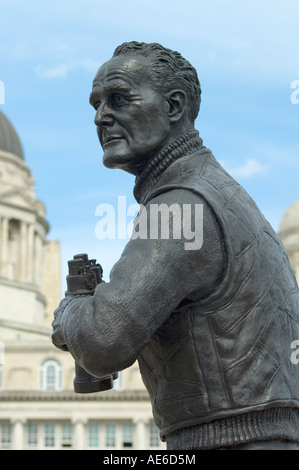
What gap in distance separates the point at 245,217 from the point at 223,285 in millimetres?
331

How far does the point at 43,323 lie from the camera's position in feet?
274

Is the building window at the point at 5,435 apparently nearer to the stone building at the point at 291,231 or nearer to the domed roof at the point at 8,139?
the stone building at the point at 291,231

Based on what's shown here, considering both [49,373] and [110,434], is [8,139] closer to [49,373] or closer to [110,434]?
[49,373]

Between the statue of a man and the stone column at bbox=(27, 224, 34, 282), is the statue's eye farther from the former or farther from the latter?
the stone column at bbox=(27, 224, 34, 282)

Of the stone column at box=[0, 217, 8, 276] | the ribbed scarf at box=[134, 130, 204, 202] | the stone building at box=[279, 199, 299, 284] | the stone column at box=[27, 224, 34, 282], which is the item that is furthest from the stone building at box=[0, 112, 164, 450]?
the ribbed scarf at box=[134, 130, 204, 202]

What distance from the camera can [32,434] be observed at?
6694cm

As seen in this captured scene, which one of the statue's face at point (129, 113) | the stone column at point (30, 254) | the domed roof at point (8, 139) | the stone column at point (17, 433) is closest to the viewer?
the statue's face at point (129, 113)

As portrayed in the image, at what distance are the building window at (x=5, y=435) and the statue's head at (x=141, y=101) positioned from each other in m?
64.1

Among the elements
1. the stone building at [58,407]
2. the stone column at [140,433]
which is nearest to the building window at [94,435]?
the stone building at [58,407]

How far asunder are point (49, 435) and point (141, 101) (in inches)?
2519

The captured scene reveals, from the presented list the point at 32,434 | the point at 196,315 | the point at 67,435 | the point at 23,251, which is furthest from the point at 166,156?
the point at 23,251

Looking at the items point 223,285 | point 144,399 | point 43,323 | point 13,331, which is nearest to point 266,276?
point 223,285

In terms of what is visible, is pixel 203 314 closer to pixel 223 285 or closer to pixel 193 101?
pixel 223 285

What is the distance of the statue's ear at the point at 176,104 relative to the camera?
15.6 feet
